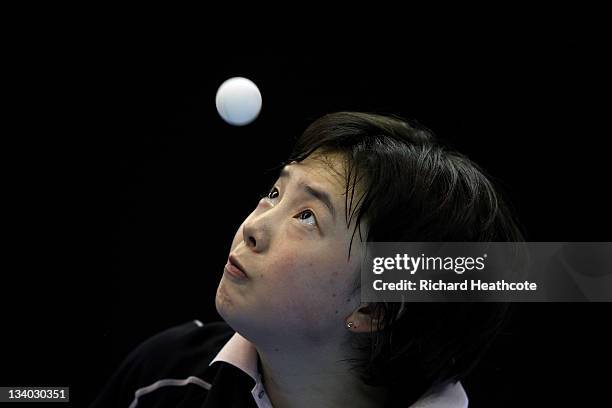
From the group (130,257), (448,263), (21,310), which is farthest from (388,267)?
(21,310)

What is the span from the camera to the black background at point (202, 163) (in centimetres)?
107

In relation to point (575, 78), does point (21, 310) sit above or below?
below

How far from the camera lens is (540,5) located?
105 cm

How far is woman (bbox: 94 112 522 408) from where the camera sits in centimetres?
80

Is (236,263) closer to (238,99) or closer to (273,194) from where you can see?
(273,194)

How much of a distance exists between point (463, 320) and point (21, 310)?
0.75 m

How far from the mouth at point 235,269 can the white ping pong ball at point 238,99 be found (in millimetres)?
379

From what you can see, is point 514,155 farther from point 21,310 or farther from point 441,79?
point 21,310

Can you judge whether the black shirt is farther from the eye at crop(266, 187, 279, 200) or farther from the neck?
the eye at crop(266, 187, 279, 200)

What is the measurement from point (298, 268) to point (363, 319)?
4.6 inches

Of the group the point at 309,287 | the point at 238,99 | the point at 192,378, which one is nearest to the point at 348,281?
the point at 309,287

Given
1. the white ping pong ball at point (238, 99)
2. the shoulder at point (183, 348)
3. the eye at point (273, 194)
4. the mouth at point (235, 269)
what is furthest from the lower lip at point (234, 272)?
the white ping pong ball at point (238, 99)

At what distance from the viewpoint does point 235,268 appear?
810 millimetres

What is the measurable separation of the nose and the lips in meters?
0.02
